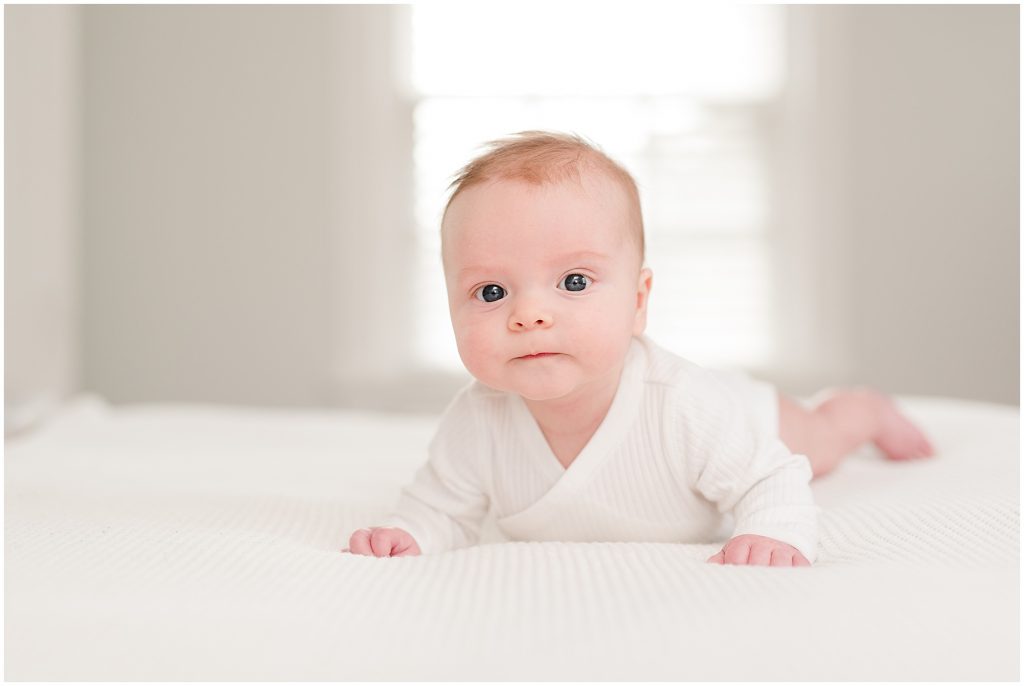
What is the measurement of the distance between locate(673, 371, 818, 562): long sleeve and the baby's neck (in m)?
0.09

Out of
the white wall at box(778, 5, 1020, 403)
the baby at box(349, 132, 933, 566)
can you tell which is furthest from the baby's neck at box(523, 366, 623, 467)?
the white wall at box(778, 5, 1020, 403)

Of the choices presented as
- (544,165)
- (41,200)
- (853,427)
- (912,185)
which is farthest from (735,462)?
(41,200)

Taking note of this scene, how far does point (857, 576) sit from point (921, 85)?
3.38 m

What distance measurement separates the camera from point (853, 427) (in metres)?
1.81

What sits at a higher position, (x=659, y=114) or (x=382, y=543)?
(x=659, y=114)

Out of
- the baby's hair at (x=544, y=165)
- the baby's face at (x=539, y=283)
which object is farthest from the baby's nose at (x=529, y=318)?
the baby's hair at (x=544, y=165)

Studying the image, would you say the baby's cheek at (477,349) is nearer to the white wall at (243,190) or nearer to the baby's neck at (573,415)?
the baby's neck at (573,415)

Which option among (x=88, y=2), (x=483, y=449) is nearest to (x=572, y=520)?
(x=483, y=449)

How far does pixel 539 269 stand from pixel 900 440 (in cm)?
95

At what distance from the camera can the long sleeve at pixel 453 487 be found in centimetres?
130

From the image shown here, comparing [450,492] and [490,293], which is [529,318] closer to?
[490,293]

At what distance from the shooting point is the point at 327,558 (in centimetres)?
108

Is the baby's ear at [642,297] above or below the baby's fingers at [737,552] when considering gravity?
above

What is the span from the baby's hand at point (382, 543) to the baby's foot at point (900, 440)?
96 cm
